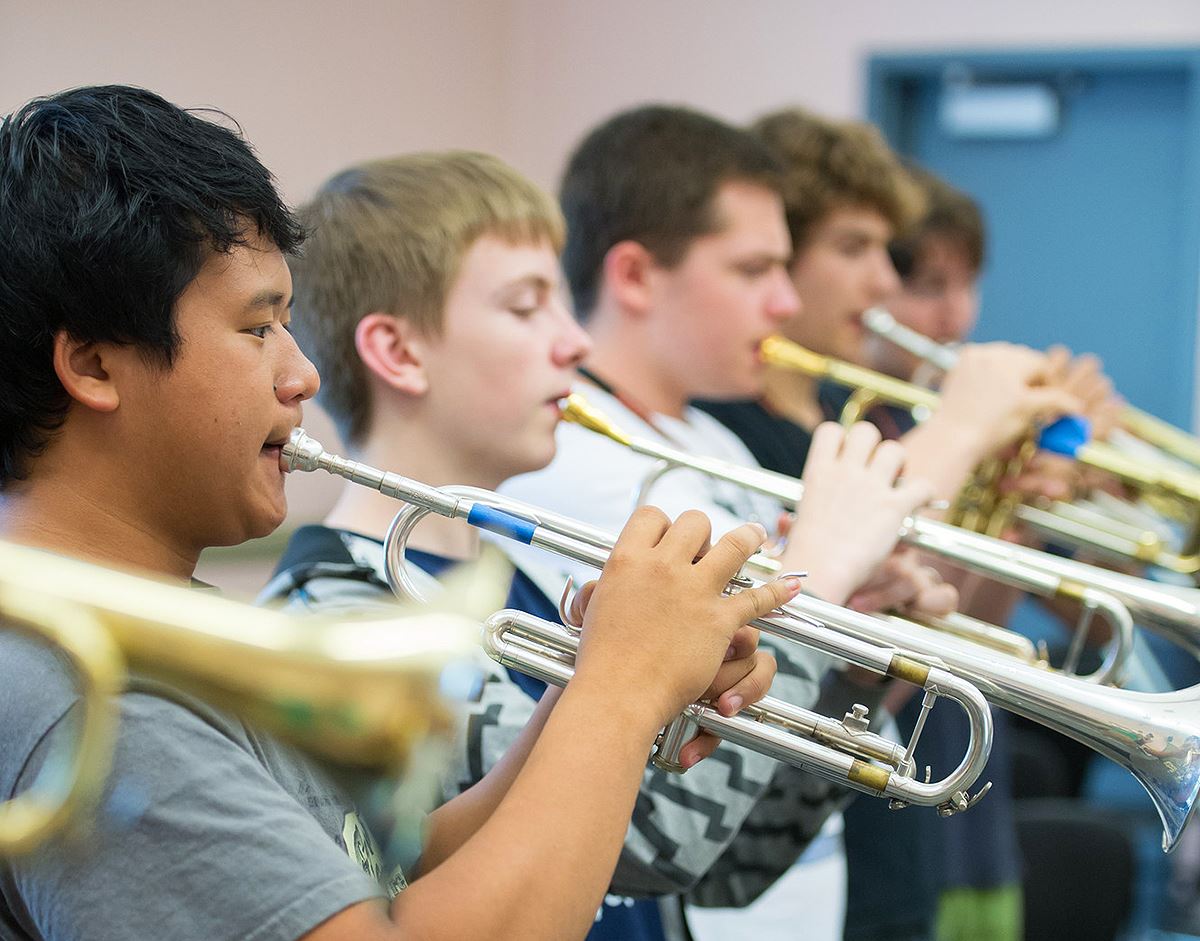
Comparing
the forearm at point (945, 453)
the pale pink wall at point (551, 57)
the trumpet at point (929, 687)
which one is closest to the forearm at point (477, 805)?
the trumpet at point (929, 687)

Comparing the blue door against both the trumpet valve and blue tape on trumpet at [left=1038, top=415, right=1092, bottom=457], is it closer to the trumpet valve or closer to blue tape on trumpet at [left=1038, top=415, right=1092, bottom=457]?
blue tape on trumpet at [left=1038, top=415, right=1092, bottom=457]

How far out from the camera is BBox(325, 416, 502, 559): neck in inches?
51.8

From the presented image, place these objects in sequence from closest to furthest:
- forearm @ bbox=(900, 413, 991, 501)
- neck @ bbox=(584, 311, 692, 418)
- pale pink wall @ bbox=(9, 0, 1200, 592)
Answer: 1. forearm @ bbox=(900, 413, 991, 501)
2. neck @ bbox=(584, 311, 692, 418)
3. pale pink wall @ bbox=(9, 0, 1200, 592)

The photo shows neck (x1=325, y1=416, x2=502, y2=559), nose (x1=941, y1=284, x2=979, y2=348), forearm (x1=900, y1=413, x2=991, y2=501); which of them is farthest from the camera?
nose (x1=941, y1=284, x2=979, y2=348)

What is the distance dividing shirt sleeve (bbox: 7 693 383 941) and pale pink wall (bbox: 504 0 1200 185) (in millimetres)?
3719

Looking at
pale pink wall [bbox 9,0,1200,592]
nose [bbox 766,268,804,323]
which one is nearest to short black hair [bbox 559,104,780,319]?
nose [bbox 766,268,804,323]

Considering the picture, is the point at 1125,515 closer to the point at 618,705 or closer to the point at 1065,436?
the point at 1065,436

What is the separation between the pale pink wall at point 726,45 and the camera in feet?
13.6

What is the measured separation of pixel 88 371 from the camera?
2.68ft

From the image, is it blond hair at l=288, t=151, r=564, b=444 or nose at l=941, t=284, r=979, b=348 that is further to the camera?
nose at l=941, t=284, r=979, b=348

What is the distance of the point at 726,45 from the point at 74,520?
3.76 metres

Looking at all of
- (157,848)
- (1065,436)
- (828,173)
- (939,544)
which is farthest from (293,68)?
(157,848)

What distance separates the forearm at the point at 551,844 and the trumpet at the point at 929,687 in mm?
242

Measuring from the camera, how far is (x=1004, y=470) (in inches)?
72.9
